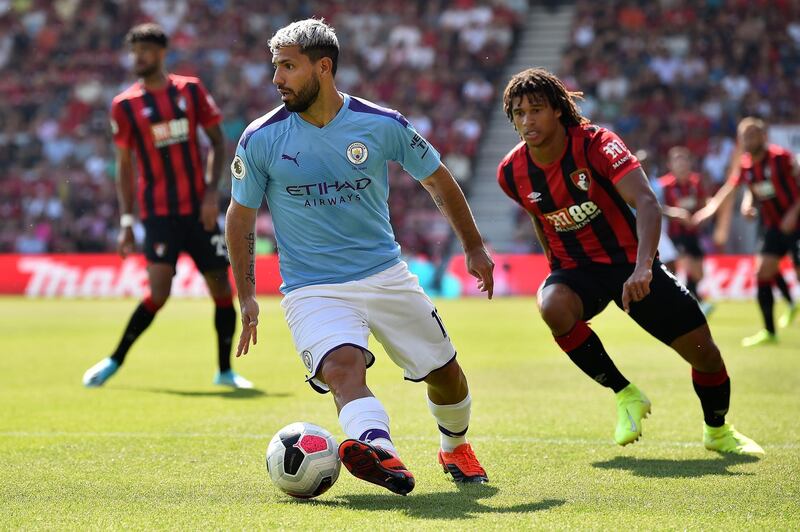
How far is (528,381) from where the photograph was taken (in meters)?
9.98

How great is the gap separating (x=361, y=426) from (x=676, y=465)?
1940 mm

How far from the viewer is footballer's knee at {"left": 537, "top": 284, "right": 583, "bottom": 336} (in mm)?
6441

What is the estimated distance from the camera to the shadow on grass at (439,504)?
4758 millimetres

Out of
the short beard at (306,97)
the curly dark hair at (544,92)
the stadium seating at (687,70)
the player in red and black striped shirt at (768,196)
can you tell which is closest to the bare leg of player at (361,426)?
the short beard at (306,97)

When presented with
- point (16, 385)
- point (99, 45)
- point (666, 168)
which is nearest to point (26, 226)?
point (99, 45)

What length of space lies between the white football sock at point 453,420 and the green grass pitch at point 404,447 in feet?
0.62

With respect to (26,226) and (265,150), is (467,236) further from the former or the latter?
(26,226)

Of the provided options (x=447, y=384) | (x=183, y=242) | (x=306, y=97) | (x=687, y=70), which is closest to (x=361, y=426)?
(x=447, y=384)

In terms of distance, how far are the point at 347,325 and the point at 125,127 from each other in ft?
16.3

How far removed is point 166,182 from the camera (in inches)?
373

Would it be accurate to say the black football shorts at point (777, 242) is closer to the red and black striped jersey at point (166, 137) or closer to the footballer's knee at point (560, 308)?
the red and black striped jersey at point (166, 137)

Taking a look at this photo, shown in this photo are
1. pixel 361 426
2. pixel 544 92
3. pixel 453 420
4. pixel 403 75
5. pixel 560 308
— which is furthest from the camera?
pixel 403 75

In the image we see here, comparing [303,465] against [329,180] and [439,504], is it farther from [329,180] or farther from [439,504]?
[329,180]

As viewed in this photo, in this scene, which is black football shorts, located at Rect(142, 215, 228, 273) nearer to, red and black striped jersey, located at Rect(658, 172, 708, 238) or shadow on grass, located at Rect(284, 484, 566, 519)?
shadow on grass, located at Rect(284, 484, 566, 519)
